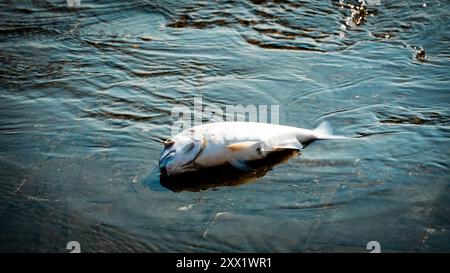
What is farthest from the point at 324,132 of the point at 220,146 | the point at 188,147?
the point at 188,147

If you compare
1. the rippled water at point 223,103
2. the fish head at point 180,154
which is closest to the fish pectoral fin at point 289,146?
the rippled water at point 223,103

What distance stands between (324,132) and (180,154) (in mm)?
1333

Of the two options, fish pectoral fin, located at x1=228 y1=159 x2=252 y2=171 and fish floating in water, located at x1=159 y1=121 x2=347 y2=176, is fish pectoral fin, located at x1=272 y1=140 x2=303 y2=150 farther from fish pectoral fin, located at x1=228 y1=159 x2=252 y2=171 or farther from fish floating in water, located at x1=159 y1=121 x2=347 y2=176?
fish pectoral fin, located at x1=228 y1=159 x2=252 y2=171

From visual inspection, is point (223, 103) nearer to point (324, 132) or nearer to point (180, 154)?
point (324, 132)

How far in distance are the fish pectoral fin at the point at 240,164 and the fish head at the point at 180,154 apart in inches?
10.6

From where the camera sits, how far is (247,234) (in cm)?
429

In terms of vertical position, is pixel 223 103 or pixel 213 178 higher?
pixel 223 103

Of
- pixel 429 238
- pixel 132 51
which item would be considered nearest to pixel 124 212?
pixel 429 238

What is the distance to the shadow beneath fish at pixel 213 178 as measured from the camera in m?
4.78

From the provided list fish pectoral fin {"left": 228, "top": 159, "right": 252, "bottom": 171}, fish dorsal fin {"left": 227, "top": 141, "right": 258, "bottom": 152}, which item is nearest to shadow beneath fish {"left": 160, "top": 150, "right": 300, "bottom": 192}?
fish pectoral fin {"left": 228, "top": 159, "right": 252, "bottom": 171}

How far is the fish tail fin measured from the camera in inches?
210

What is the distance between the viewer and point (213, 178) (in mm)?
4836

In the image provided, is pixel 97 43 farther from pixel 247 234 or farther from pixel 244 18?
pixel 247 234

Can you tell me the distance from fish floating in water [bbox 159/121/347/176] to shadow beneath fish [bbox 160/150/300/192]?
52 mm
